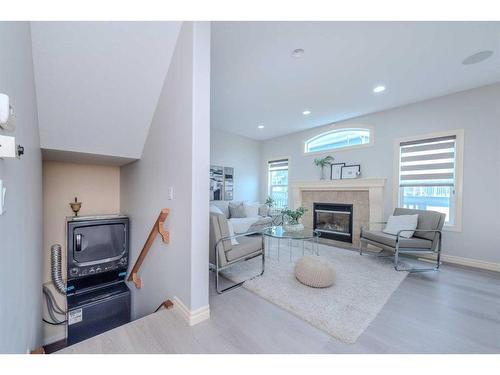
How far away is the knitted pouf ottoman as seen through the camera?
7.65 feet

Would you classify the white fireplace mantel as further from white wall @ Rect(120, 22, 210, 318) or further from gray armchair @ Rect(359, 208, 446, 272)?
white wall @ Rect(120, 22, 210, 318)

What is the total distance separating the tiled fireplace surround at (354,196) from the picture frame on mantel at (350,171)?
131 mm

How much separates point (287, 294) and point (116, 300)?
7.74 feet

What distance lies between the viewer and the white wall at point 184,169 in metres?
1.61

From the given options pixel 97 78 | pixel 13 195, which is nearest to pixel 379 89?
pixel 97 78

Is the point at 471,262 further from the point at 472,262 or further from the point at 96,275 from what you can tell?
the point at 96,275

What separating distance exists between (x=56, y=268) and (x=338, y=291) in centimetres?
367

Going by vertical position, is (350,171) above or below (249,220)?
above

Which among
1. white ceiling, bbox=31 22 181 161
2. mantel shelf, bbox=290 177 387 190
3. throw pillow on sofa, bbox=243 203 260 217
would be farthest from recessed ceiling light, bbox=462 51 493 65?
throw pillow on sofa, bbox=243 203 260 217

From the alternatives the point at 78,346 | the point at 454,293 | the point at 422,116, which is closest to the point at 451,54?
the point at 422,116

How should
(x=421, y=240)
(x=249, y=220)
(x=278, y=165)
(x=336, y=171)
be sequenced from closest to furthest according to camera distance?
(x=421, y=240)
(x=336, y=171)
(x=249, y=220)
(x=278, y=165)

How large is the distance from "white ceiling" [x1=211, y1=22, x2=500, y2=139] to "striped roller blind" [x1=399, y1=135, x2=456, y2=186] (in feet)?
2.57

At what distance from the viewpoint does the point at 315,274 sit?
2.35m
